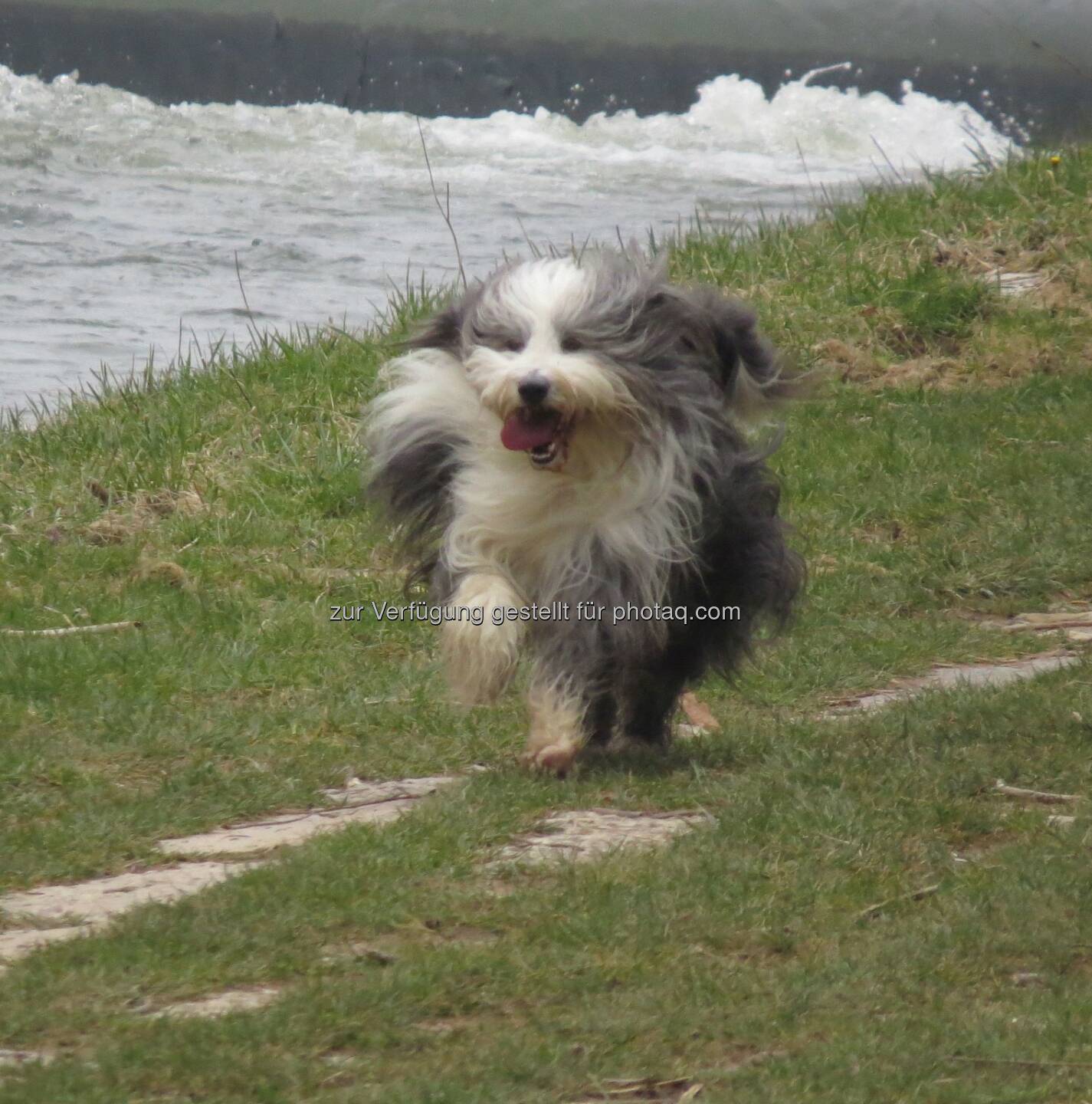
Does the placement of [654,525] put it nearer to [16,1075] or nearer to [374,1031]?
[374,1031]

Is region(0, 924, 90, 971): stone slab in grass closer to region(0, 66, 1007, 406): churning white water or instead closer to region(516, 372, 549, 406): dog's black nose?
region(516, 372, 549, 406): dog's black nose

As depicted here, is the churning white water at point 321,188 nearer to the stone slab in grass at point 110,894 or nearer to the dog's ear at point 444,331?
the dog's ear at point 444,331

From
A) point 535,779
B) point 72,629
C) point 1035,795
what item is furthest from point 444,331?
point 72,629

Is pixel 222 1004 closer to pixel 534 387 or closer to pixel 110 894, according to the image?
pixel 110 894

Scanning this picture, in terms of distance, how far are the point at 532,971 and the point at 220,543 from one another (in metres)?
4.50

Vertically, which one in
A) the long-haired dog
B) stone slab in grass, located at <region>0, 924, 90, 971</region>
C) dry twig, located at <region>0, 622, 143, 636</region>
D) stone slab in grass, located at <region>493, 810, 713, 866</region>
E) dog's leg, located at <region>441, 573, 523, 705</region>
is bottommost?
dry twig, located at <region>0, 622, 143, 636</region>

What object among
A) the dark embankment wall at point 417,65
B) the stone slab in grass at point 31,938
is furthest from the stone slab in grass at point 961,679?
the dark embankment wall at point 417,65

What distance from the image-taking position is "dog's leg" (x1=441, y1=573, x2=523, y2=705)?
16.8ft

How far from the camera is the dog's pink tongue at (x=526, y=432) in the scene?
4961mm

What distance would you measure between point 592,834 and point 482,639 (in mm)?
644

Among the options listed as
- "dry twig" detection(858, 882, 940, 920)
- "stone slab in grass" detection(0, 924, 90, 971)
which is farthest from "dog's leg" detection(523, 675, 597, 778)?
"stone slab in grass" detection(0, 924, 90, 971)

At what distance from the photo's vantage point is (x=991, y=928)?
3.94 meters

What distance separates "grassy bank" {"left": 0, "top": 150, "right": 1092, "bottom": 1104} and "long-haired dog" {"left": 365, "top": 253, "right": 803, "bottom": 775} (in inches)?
12.7

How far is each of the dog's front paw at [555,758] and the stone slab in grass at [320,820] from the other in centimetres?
25
